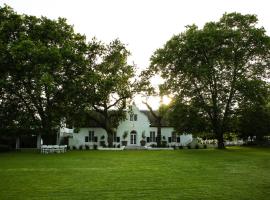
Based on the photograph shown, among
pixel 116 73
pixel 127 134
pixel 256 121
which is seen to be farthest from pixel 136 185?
pixel 127 134

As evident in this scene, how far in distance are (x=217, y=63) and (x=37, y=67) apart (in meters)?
20.8

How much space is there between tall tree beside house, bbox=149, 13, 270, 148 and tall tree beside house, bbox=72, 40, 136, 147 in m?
5.76

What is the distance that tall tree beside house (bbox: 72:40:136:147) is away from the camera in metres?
44.6

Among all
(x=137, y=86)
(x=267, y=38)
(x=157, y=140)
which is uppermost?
(x=267, y=38)

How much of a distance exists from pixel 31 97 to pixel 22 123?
3047 mm

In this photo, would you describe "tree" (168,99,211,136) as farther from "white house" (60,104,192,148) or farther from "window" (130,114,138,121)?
"window" (130,114,138,121)

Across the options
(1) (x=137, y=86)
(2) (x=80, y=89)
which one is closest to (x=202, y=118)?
(1) (x=137, y=86)

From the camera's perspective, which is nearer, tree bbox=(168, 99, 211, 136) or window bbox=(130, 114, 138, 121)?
tree bbox=(168, 99, 211, 136)

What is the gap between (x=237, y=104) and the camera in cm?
4709

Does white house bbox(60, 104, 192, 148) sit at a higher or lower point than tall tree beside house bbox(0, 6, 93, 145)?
lower

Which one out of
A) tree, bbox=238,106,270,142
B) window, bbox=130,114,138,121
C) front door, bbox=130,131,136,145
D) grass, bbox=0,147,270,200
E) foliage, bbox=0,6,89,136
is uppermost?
foliage, bbox=0,6,89,136

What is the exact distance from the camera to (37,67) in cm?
3894

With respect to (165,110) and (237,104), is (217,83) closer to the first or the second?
(237,104)

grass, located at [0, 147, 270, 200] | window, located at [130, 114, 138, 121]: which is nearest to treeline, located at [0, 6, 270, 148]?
window, located at [130, 114, 138, 121]
